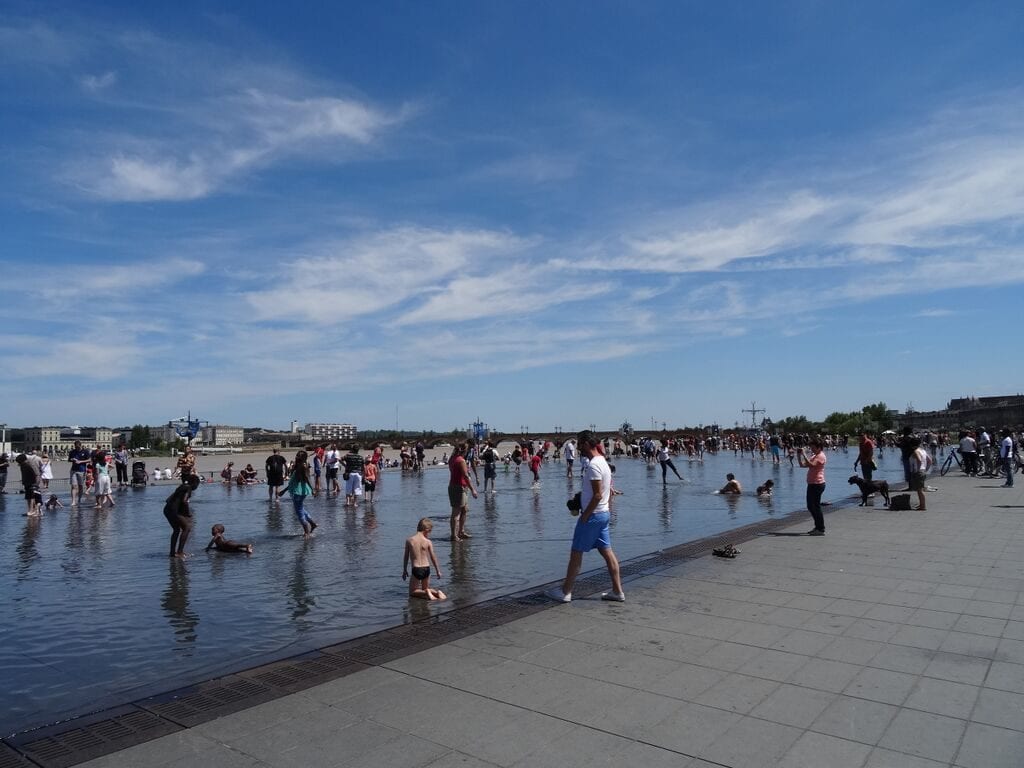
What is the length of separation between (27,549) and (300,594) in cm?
668

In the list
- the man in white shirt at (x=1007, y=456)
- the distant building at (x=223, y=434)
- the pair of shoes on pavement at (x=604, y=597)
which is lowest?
the pair of shoes on pavement at (x=604, y=597)

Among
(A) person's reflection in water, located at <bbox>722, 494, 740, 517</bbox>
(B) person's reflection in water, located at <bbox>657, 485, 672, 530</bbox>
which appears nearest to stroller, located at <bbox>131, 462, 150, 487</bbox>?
(B) person's reflection in water, located at <bbox>657, 485, 672, 530</bbox>

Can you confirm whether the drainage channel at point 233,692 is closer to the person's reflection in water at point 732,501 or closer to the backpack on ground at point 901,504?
the person's reflection in water at point 732,501

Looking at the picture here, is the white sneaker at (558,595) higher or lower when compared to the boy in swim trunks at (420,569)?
lower

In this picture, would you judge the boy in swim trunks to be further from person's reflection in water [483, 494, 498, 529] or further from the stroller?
the stroller

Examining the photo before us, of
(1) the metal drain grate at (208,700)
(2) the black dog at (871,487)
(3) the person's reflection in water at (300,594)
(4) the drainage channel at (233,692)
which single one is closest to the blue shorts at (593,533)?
(4) the drainage channel at (233,692)

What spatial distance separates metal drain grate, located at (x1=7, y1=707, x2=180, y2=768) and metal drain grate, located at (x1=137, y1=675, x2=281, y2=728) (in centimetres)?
10

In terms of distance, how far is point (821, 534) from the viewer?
37.0 feet

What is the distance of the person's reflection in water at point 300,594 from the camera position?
7.20m

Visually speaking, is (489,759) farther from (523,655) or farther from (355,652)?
(355,652)

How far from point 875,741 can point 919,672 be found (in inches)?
55.0

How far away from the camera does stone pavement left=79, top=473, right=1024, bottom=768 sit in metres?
3.85

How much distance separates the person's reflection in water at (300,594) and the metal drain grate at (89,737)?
7.71 ft

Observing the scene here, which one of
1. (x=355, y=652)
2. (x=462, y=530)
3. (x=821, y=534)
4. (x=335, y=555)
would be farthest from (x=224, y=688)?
(x=821, y=534)
